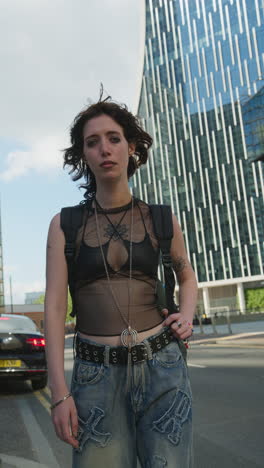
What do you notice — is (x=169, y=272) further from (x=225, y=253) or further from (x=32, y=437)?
(x=225, y=253)

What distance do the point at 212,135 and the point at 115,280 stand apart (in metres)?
72.4

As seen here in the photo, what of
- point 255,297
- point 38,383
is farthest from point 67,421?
point 255,297

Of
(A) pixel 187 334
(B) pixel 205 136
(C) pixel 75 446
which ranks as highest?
(B) pixel 205 136

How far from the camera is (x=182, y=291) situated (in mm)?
2102

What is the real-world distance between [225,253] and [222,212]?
571 centimetres

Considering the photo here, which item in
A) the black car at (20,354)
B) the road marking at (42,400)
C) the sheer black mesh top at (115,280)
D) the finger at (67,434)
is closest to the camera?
the finger at (67,434)

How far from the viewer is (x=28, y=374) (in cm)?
937

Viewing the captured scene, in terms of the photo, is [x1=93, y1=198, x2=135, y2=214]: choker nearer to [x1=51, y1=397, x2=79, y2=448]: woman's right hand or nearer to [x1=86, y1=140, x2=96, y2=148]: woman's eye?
[x1=86, y1=140, x2=96, y2=148]: woman's eye

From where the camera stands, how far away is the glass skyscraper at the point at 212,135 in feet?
227

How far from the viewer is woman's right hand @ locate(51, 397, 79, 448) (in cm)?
171

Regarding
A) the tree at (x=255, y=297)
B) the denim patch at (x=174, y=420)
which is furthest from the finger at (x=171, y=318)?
the tree at (x=255, y=297)

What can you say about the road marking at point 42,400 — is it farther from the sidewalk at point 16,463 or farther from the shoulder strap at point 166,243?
the shoulder strap at point 166,243

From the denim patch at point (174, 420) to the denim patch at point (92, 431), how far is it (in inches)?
7.0

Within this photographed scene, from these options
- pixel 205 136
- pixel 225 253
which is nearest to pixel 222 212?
pixel 225 253
